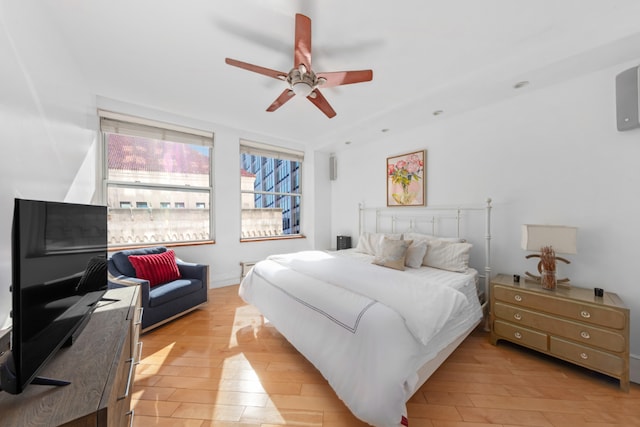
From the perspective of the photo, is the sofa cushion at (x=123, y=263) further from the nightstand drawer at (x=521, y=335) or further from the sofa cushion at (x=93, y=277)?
the nightstand drawer at (x=521, y=335)

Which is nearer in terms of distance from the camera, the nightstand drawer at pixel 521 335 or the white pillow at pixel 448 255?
the nightstand drawer at pixel 521 335

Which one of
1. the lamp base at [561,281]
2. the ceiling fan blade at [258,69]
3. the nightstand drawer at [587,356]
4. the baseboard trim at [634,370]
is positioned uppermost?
the ceiling fan blade at [258,69]

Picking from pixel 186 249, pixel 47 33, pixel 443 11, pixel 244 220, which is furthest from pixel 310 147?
pixel 47 33

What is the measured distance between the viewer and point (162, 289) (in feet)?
8.09

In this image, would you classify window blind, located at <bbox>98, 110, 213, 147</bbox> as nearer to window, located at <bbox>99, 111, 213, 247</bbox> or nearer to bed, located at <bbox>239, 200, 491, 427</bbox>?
window, located at <bbox>99, 111, 213, 247</bbox>

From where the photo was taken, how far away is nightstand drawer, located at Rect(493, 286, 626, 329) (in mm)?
1615

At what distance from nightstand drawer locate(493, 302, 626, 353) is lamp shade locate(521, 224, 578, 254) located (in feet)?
1.84

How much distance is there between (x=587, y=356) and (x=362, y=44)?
2.97 metres

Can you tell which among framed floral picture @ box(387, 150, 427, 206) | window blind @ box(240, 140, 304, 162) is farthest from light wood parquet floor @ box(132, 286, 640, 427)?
window blind @ box(240, 140, 304, 162)

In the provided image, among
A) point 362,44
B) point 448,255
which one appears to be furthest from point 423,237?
point 362,44

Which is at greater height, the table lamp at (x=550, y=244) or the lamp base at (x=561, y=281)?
the table lamp at (x=550, y=244)

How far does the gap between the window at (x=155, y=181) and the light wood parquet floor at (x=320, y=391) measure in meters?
1.62

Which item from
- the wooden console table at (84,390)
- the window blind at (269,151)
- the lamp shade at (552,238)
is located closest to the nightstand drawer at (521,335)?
the lamp shade at (552,238)

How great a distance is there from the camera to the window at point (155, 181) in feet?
9.78
